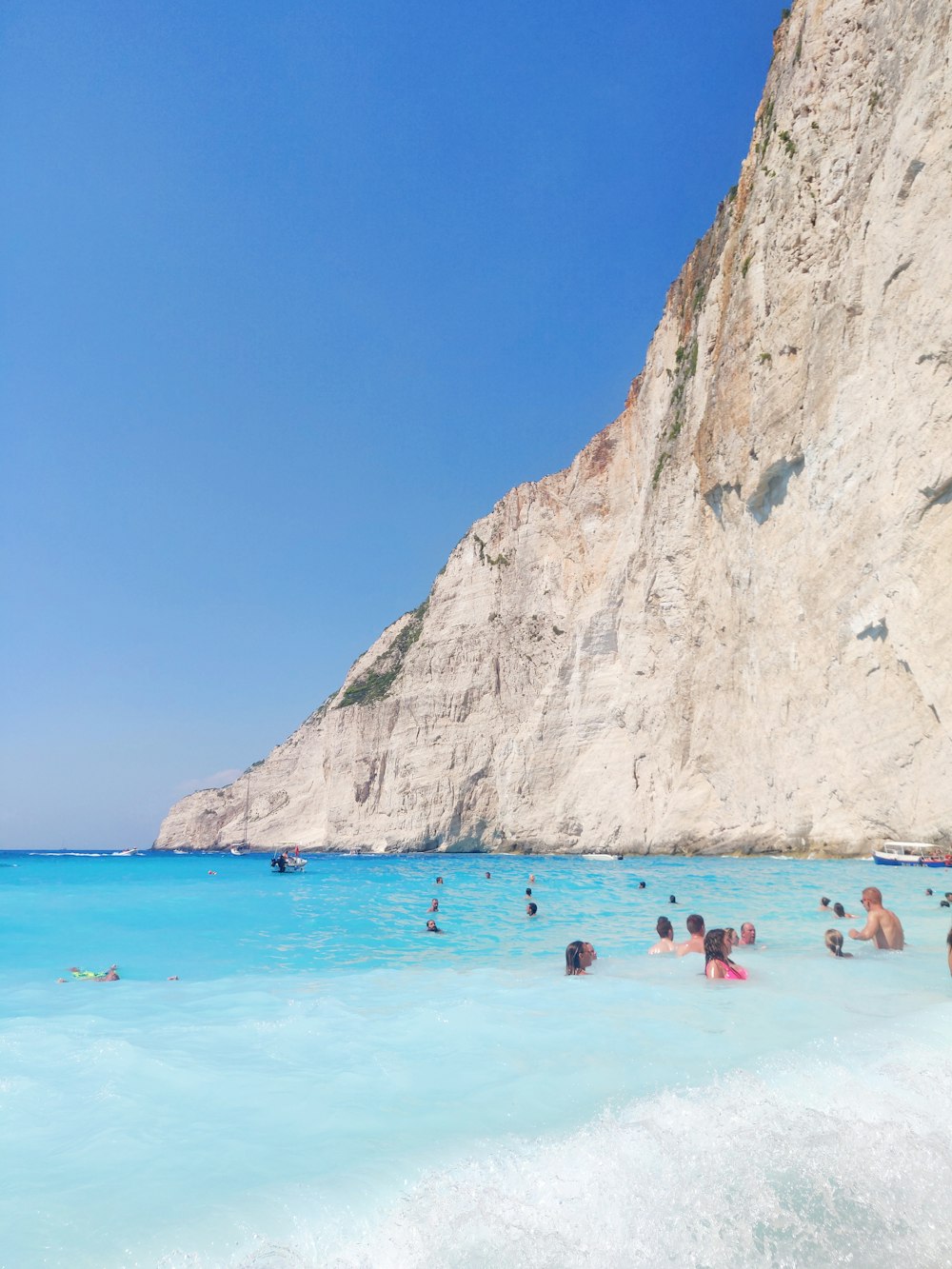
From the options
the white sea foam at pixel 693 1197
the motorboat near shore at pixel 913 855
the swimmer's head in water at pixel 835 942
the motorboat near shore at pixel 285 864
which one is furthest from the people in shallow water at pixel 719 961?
the motorboat near shore at pixel 285 864

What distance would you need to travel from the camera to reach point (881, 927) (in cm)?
966

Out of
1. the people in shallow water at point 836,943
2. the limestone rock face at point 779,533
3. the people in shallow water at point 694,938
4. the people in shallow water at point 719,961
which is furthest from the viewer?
the limestone rock face at point 779,533

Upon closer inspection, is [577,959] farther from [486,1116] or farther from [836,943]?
[486,1116]

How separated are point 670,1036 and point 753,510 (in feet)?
82.9

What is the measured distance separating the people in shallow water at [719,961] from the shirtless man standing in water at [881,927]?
2435 millimetres

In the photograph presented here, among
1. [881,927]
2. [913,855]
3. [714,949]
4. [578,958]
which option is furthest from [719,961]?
[913,855]

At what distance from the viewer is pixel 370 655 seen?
69.8m

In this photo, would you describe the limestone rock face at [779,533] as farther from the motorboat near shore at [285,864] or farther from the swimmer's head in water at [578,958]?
the swimmer's head in water at [578,958]

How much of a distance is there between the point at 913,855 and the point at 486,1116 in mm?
21008

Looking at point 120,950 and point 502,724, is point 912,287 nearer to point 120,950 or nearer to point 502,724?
point 120,950

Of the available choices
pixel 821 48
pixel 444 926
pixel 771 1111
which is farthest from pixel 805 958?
pixel 821 48

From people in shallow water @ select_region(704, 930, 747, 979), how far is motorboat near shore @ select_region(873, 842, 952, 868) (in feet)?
50.2

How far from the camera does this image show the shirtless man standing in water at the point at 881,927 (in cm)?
956

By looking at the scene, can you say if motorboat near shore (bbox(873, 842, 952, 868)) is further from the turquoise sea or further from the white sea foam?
the white sea foam
